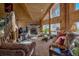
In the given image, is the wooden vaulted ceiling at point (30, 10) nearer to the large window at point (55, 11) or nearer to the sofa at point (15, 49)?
the large window at point (55, 11)

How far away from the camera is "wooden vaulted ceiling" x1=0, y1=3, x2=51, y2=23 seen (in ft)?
5.66

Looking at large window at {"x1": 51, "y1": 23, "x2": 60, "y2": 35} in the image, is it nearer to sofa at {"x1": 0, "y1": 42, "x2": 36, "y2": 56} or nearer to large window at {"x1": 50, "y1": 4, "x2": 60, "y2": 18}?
large window at {"x1": 50, "y1": 4, "x2": 60, "y2": 18}

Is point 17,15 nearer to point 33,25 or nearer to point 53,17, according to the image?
point 33,25

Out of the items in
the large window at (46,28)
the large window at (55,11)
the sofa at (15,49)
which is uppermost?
the large window at (55,11)

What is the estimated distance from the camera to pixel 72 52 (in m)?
1.74

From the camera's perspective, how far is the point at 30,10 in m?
1.74

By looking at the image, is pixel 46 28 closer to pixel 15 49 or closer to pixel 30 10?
pixel 30 10

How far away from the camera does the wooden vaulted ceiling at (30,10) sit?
173 cm

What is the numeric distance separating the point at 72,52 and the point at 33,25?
504 millimetres

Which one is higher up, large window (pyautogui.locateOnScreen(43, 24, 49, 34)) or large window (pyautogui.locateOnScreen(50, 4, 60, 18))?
large window (pyautogui.locateOnScreen(50, 4, 60, 18))

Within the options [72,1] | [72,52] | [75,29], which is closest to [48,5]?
[72,1]

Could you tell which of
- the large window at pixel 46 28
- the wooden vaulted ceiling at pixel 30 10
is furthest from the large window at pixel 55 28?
the wooden vaulted ceiling at pixel 30 10

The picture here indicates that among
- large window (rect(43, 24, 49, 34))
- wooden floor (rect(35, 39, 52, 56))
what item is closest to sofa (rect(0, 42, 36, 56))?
wooden floor (rect(35, 39, 52, 56))

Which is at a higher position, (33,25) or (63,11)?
(63,11)
